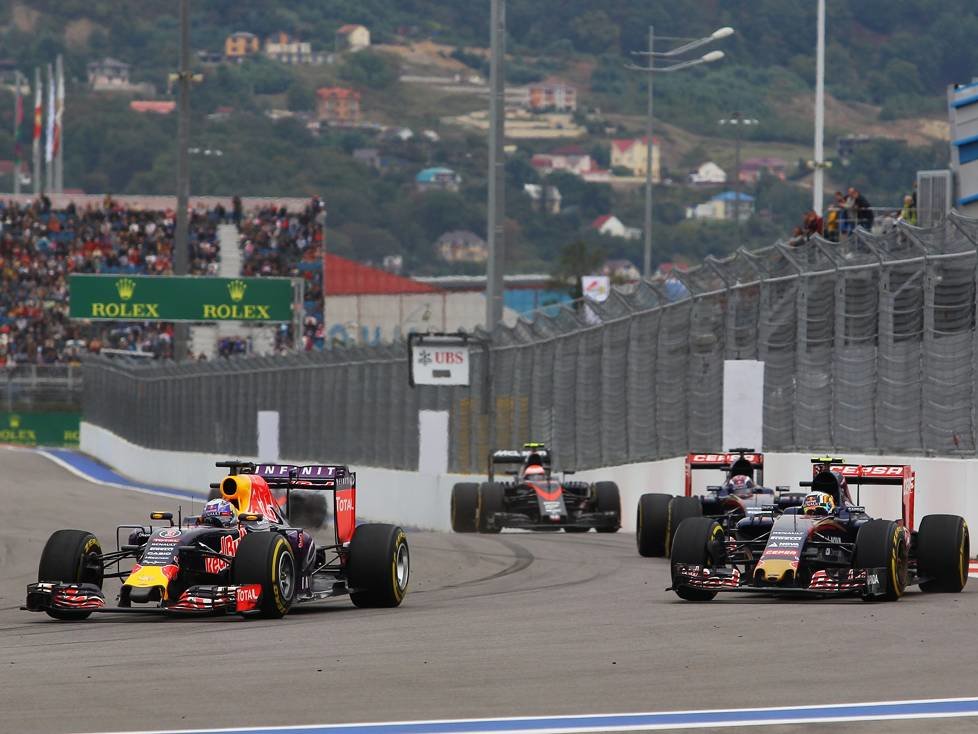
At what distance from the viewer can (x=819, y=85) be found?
44812 millimetres

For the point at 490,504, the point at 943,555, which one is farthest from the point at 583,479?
the point at 943,555

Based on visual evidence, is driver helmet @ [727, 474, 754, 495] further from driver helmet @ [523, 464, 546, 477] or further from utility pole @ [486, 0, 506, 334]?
utility pole @ [486, 0, 506, 334]

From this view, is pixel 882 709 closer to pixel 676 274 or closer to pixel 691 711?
pixel 691 711

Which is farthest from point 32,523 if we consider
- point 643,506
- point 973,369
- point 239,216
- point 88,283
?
point 239,216

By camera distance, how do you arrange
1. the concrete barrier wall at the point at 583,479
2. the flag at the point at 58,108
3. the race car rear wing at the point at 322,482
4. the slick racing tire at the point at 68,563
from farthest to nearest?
the flag at the point at 58,108 → the concrete barrier wall at the point at 583,479 → the race car rear wing at the point at 322,482 → the slick racing tire at the point at 68,563

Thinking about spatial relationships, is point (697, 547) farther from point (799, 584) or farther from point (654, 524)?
point (654, 524)

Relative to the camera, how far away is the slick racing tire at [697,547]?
14.5m

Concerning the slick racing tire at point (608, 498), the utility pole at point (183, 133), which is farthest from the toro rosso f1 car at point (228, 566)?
the utility pole at point (183, 133)

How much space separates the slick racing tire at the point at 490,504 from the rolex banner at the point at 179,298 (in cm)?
3394

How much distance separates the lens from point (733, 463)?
18.9 metres

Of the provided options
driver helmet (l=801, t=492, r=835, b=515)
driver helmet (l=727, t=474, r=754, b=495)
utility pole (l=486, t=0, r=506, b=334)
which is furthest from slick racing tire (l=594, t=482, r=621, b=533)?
driver helmet (l=801, t=492, r=835, b=515)

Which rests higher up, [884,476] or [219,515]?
[884,476]

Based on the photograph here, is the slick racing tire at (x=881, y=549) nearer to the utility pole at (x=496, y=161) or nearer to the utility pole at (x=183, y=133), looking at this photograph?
the utility pole at (x=496, y=161)

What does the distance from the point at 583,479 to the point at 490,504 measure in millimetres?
2840
